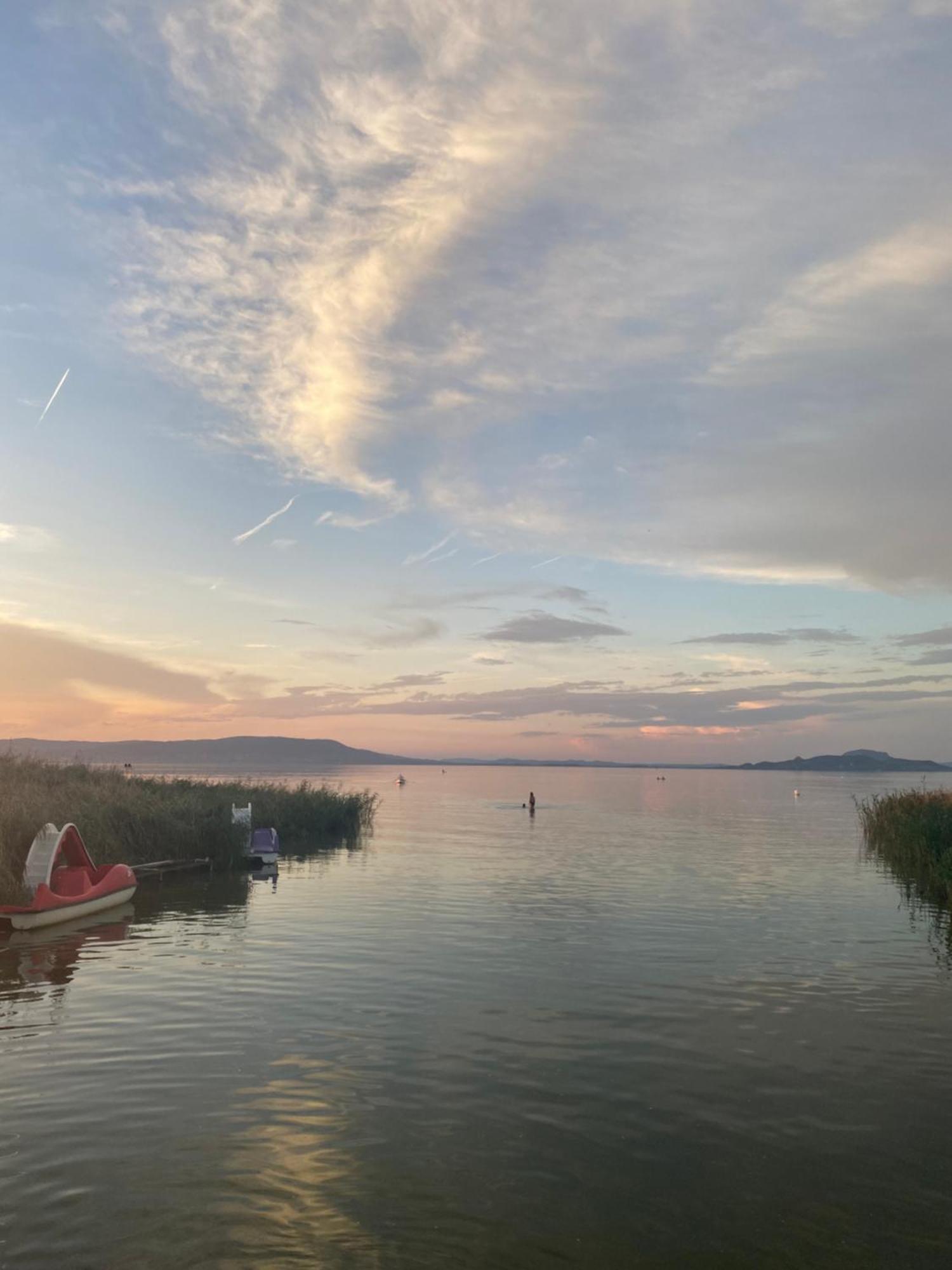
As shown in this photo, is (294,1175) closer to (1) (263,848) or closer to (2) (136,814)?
(2) (136,814)

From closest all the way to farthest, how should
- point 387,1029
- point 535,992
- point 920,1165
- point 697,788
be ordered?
1. point 920,1165
2. point 387,1029
3. point 535,992
4. point 697,788

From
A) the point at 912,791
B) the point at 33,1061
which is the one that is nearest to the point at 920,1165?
the point at 33,1061

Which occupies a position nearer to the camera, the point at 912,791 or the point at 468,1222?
the point at 468,1222

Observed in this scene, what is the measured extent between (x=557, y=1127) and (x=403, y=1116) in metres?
1.93

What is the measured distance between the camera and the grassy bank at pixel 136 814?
26781mm

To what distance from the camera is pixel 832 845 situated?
Result: 167 ft

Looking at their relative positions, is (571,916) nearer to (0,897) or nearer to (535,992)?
(535,992)

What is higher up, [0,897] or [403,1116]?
[0,897]

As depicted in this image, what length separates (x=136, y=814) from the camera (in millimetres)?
36625

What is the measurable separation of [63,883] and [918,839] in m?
33.6

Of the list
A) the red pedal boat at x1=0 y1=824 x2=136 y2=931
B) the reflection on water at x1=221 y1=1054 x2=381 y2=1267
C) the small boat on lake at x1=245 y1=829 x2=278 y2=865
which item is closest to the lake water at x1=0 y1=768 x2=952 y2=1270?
the reflection on water at x1=221 y1=1054 x2=381 y2=1267

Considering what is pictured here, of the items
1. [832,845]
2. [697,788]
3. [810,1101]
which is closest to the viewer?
[810,1101]

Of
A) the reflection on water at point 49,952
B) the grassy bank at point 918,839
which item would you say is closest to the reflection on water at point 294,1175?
the reflection on water at point 49,952

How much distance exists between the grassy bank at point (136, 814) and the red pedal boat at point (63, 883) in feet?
2.84
